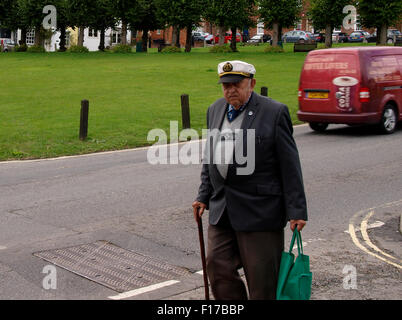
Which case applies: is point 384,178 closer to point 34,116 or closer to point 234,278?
point 234,278

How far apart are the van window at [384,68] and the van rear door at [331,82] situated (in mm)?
475

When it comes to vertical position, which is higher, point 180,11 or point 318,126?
point 180,11

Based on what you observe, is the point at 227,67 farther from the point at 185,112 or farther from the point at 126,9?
the point at 126,9

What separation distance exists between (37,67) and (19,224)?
32518mm

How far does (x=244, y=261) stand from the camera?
4.71 meters

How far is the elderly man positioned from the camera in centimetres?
465

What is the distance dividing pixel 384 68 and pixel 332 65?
4.19 feet

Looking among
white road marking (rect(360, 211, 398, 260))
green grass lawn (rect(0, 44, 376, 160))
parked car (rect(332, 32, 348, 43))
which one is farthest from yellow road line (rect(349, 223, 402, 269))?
parked car (rect(332, 32, 348, 43))

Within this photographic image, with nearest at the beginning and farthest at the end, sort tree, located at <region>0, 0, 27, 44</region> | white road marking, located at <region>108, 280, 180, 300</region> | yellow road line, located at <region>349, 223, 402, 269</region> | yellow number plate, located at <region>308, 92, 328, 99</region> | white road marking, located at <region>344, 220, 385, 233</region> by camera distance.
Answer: white road marking, located at <region>108, 280, 180, 300</region>
yellow road line, located at <region>349, 223, 402, 269</region>
white road marking, located at <region>344, 220, 385, 233</region>
yellow number plate, located at <region>308, 92, 328, 99</region>
tree, located at <region>0, 0, 27, 44</region>

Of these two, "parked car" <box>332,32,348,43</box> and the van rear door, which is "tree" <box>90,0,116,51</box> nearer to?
"parked car" <box>332,32,348,43</box>

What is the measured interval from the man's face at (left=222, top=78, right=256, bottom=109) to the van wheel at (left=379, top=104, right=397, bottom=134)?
490 inches

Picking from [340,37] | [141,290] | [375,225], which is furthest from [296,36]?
[141,290]

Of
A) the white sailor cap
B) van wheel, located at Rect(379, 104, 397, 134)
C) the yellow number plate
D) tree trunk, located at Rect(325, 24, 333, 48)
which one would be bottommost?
van wheel, located at Rect(379, 104, 397, 134)

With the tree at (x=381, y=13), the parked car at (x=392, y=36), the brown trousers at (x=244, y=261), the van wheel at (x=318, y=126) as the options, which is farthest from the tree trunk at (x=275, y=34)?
the brown trousers at (x=244, y=261)
